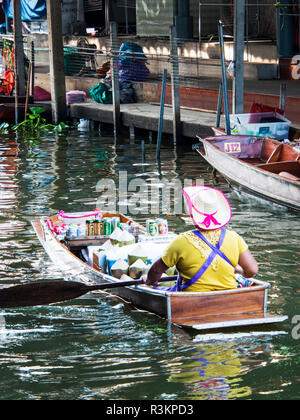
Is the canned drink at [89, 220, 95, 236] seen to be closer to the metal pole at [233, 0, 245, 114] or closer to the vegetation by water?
the metal pole at [233, 0, 245, 114]

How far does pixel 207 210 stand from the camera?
7.57m

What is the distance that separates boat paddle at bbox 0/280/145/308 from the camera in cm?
823

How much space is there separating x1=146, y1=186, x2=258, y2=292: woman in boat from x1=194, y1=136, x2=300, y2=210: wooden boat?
5461 millimetres

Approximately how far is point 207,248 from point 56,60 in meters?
17.2

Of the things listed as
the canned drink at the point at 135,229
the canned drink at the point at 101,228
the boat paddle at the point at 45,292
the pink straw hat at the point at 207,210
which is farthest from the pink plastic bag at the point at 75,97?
the pink straw hat at the point at 207,210

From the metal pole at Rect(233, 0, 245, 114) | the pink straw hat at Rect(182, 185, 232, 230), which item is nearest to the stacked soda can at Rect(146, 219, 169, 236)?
the pink straw hat at Rect(182, 185, 232, 230)

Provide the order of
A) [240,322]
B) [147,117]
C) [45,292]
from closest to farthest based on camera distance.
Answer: [240,322]
[45,292]
[147,117]

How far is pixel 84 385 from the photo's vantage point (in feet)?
22.9

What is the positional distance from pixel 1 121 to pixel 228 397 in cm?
2024

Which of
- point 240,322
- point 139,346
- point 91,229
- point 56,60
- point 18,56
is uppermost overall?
point 18,56

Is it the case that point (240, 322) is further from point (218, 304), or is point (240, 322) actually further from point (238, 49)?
point (238, 49)

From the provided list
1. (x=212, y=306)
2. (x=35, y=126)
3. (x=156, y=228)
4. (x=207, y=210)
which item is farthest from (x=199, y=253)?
(x=35, y=126)

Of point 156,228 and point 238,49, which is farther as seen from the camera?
point 238,49

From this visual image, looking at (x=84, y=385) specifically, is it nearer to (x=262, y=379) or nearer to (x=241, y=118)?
(x=262, y=379)
